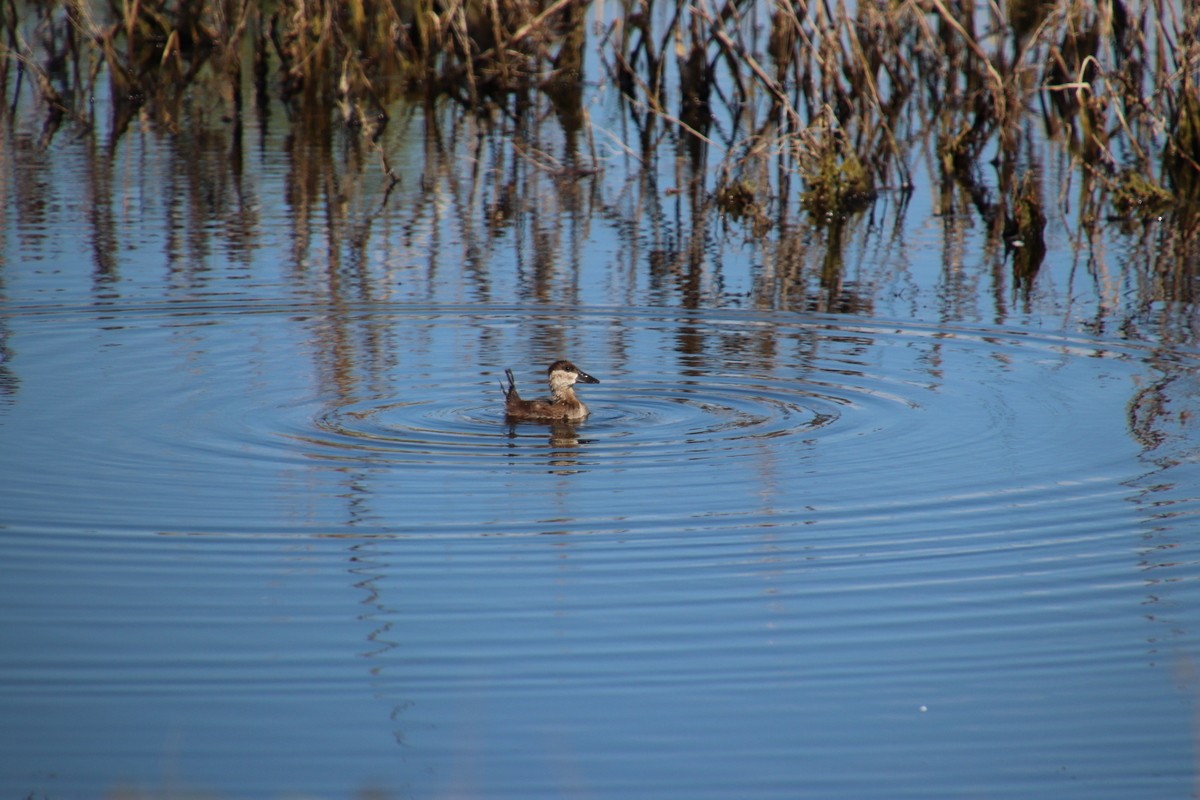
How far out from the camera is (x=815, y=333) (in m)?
10.7

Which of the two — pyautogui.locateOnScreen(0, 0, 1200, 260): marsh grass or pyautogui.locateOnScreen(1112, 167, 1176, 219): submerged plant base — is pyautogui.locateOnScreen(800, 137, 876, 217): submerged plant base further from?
pyautogui.locateOnScreen(1112, 167, 1176, 219): submerged plant base

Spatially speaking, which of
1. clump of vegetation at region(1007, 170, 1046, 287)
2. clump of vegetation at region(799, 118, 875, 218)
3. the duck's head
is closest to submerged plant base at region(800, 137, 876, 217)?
clump of vegetation at region(799, 118, 875, 218)

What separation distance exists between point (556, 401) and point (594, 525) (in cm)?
205

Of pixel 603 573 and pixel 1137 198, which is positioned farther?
pixel 1137 198

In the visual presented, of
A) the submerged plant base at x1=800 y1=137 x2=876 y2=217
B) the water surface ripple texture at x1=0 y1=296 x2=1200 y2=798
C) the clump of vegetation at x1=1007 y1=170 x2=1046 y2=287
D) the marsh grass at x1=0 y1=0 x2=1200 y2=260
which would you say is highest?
the marsh grass at x1=0 y1=0 x2=1200 y2=260

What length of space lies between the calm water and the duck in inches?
4.7

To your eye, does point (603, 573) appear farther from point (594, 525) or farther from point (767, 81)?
point (767, 81)

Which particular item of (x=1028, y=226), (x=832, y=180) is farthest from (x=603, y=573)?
(x=832, y=180)

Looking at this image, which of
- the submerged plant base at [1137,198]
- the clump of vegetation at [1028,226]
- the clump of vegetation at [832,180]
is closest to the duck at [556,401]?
the clump of vegetation at [1028,226]

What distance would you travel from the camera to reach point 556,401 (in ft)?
28.8

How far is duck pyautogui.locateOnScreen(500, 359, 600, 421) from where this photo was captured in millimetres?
8625

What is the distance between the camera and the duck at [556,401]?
340 inches

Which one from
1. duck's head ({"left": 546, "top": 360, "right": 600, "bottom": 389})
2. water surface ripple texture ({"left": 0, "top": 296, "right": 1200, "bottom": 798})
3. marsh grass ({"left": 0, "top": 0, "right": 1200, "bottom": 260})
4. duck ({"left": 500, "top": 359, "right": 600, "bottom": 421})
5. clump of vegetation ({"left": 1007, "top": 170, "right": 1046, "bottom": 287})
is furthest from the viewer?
marsh grass ({"left": 0, "top": 0, "right": 1200, "bottom": 260})

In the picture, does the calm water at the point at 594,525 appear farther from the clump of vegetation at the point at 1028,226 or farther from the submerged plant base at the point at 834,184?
the submerged plant base at the point at 834,184
